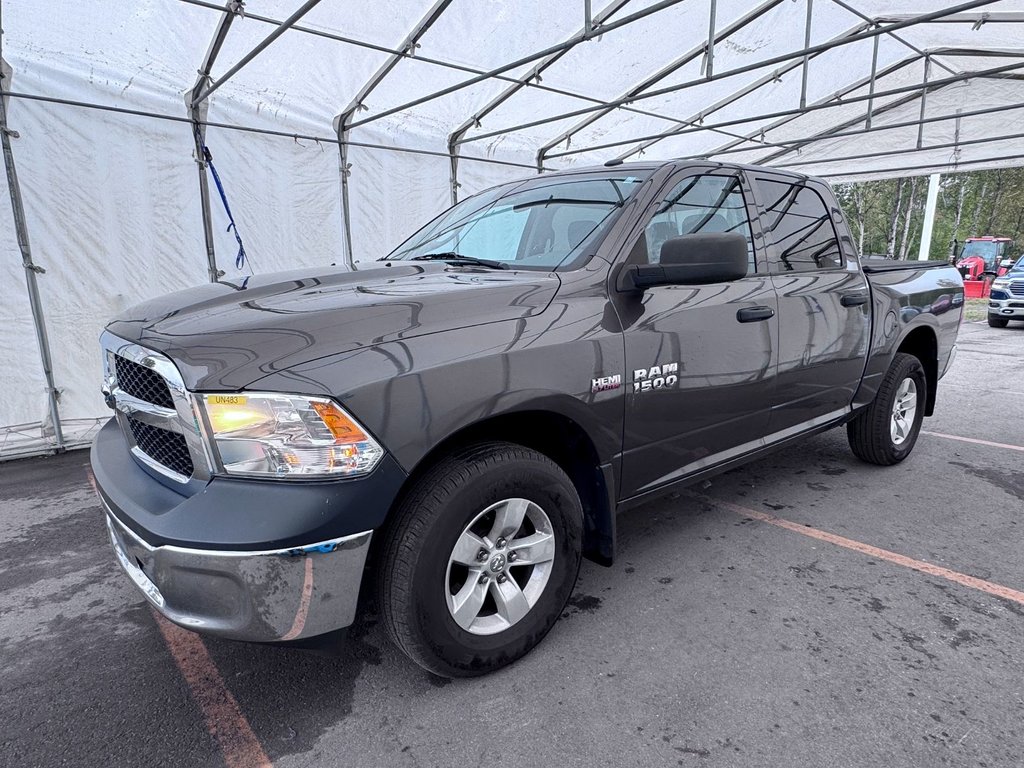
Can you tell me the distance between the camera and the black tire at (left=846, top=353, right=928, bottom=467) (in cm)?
398

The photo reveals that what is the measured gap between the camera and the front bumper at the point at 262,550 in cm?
160

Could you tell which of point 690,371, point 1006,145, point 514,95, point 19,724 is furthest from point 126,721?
point 1006,145

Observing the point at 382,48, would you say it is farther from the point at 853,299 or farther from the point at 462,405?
the point at 462,405

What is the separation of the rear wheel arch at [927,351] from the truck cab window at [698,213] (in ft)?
6.69

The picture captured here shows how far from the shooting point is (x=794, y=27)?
761cm

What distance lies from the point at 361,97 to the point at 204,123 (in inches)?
65.4

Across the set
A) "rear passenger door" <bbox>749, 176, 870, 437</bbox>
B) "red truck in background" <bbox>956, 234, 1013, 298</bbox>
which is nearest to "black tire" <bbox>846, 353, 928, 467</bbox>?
"rear passenger door" <bbox>749, 176, 870, 437</bbox>

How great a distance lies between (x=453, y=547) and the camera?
1924 mm

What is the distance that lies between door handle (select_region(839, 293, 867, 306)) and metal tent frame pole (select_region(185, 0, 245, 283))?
5.09 metres

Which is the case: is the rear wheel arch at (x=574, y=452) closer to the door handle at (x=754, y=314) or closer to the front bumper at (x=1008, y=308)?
the door handle at (x=754, y=314)

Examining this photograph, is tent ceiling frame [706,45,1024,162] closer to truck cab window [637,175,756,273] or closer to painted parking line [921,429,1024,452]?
painted parking line [921,429,1024,452]

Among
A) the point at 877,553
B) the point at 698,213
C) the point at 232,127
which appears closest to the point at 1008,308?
the point at 877,553

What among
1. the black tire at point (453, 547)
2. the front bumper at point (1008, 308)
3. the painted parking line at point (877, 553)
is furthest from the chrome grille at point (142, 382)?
the front bumper at point (1008, 308)

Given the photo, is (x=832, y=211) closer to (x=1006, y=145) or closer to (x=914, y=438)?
(x=914, y=438)
